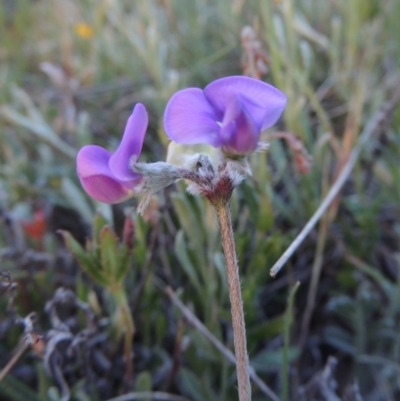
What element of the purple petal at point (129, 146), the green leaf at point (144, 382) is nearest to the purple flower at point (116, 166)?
the purple petal at point (129, 146)

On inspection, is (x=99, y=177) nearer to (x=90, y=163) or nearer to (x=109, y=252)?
(x=90, y=163)

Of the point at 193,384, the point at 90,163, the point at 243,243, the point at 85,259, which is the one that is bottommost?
the point at 193,384

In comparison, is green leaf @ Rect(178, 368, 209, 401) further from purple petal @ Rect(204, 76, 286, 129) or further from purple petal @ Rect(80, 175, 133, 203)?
purple petal @ Rect(204, 76, 286, 129)

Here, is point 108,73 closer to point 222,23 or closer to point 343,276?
point 222,23

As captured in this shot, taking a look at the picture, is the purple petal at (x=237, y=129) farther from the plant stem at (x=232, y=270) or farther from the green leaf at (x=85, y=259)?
the green leaf at (x=85, y=259)

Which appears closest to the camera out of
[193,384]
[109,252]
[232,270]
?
[232,270]

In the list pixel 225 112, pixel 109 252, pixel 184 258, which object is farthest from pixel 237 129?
pixel 184 258

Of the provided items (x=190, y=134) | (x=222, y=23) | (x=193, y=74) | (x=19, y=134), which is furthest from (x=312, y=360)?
(x=222, y=23)
